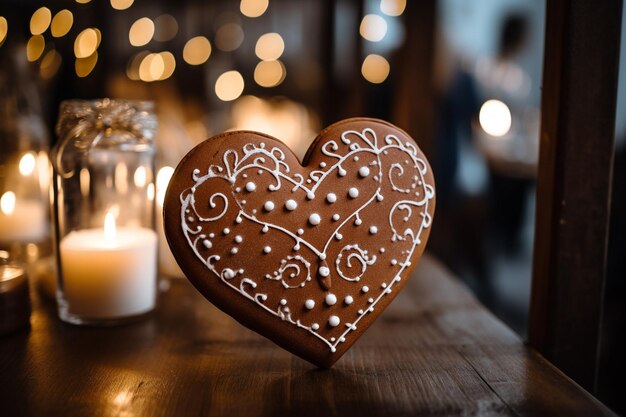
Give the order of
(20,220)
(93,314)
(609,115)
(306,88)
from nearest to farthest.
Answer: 1. (609,115)
2. (93,314)
3. (20,220)
4. (306,88)

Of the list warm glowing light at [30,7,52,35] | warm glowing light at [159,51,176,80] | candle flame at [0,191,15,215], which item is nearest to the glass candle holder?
candle flame at [0,191,15,215]

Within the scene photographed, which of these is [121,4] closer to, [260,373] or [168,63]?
[168,63]

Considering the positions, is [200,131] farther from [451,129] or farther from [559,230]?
[559,230]

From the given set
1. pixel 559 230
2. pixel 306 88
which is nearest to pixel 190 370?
pixel 559 230

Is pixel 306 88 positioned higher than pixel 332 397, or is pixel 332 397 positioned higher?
pixel 306 88

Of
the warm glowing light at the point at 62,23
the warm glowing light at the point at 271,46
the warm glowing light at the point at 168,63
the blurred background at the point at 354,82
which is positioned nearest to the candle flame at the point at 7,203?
the blurred background at the point at 354,82

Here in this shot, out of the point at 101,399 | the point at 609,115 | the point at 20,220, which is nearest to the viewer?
the point at 101,399
